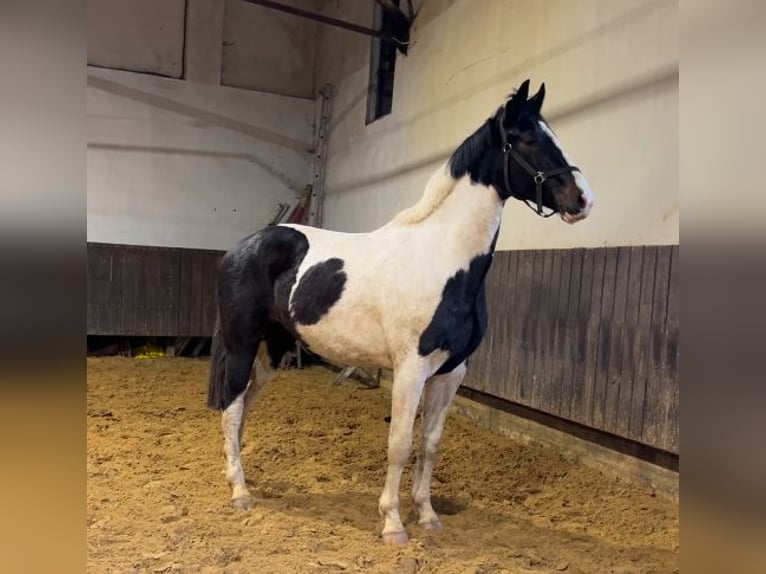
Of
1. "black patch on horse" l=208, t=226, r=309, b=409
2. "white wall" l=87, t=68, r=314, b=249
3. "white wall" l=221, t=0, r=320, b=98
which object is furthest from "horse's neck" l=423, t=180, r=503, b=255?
"white wall" l=221, t=0, r=320, b=98

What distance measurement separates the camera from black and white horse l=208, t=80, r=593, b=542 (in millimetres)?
1982

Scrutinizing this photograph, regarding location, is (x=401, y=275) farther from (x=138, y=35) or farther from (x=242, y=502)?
(x=138, y=35)

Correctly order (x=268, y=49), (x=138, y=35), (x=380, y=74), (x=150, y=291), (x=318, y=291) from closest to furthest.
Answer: (x=318, y=291)
(x=380, y=74)
(x=150, y=291)
(x=138, y=35)
(x=268, y=49)

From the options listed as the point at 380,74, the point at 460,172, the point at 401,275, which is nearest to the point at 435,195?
the point at 460,172

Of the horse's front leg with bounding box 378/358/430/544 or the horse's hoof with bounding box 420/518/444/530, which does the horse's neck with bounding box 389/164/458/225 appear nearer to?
the horse's front leg with bounding box 378/358/430/544

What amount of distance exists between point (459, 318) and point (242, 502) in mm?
1132

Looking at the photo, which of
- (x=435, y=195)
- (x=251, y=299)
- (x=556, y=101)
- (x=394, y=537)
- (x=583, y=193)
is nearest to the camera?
(x=583, y=193)

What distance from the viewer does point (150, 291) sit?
6.14m

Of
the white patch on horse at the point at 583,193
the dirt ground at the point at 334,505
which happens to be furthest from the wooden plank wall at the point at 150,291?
the white patch on horse at the point at 583,193

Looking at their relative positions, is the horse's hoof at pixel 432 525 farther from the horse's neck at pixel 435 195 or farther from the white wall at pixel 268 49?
the white wall at pixel 268 49

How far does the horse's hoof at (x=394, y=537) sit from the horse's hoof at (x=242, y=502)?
0.59 meters

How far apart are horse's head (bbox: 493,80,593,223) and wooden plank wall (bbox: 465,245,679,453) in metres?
0.77

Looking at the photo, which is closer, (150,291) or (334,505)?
(334,505)

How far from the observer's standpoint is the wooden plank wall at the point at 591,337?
2492 millimetres
